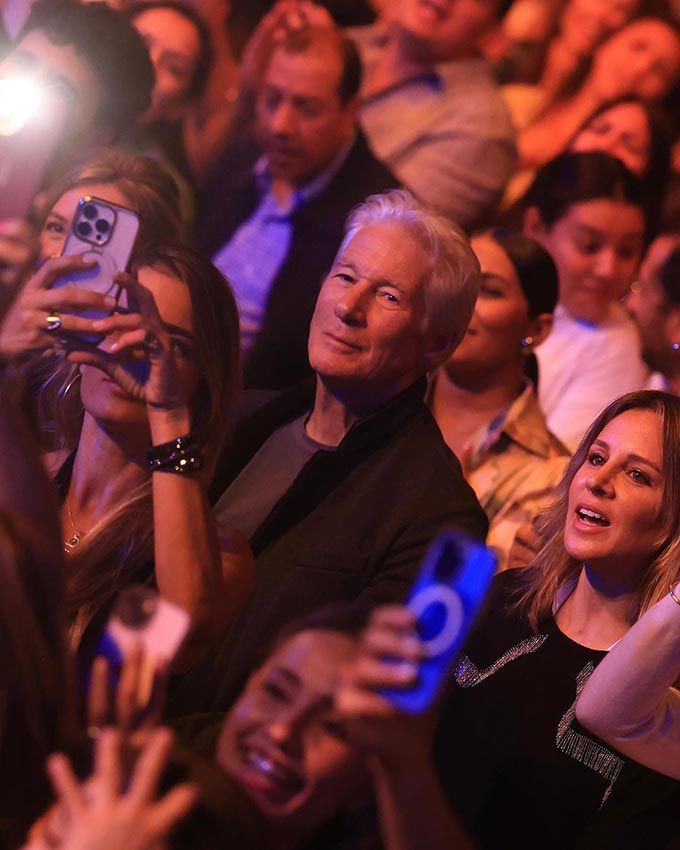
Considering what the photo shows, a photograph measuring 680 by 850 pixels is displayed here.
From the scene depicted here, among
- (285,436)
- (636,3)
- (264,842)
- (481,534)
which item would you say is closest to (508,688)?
(481,534)

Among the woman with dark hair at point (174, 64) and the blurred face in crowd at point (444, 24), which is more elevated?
the blurred face in crowd at point (444, 24)

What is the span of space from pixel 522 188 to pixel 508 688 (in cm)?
189

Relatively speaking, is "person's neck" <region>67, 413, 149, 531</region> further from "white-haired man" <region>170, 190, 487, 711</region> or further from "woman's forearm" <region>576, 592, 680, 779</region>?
"woman's forearm" <region>576, 592, 680, 779</region>

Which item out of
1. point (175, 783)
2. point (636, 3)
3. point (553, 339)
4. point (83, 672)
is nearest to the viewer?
point (175, 783)

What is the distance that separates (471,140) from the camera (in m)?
3.54

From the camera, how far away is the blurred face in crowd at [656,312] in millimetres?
2964

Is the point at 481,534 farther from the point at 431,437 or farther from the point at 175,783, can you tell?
the point at 175,783

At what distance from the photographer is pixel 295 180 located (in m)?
3.45

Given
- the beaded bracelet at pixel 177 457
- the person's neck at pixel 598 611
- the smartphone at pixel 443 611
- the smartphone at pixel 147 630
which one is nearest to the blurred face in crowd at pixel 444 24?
the person's neck at pixel 598 611

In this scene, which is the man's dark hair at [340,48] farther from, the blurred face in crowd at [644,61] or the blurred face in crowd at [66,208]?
the blurred face in crowd at [66,208]

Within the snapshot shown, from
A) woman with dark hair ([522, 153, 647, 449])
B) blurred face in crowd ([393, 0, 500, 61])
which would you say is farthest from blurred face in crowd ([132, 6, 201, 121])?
woman with dark hair ([522, 153, 647, 449])

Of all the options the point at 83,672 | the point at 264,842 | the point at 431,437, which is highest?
the point at 431,437

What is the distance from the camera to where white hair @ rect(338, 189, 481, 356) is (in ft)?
7.42

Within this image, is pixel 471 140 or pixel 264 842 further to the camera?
pixel 471 140
